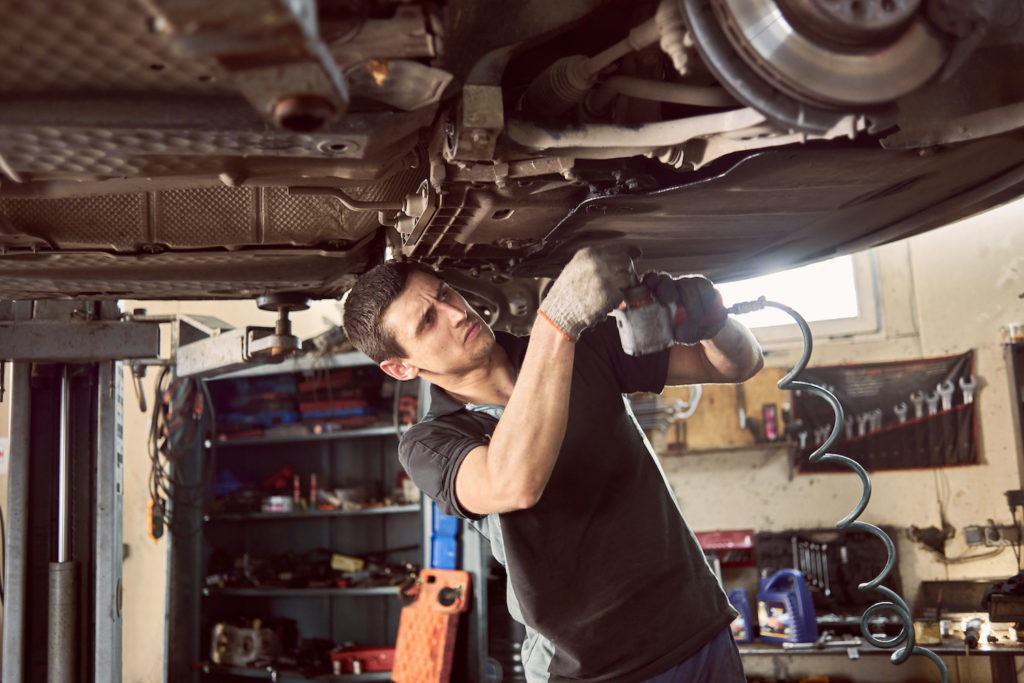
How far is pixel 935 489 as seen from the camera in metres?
4.34

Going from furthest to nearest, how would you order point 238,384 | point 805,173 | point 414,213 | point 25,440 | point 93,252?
1. point 238,384
2. point 25,440
3. point 93,252
4. point 414,213
5. point 805,173

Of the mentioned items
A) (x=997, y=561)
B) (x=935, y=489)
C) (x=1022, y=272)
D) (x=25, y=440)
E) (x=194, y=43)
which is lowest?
(x=997, y=561)

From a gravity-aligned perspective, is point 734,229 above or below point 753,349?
above

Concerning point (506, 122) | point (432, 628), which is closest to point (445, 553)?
point (432, 628)

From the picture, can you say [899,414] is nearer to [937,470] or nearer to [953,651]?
[937,470]

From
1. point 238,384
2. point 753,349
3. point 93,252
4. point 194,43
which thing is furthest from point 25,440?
point 238,384

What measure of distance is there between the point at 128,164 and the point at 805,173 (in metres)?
0.84

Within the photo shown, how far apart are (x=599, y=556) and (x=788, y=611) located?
9.72ft

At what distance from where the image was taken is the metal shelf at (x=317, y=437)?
4.35 metres

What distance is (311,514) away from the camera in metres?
4.45

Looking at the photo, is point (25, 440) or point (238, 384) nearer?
point (25, 440)

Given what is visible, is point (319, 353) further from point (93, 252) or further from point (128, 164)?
point (128, 164)

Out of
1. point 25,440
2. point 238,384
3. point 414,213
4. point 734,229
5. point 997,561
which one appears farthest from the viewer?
point 238,384

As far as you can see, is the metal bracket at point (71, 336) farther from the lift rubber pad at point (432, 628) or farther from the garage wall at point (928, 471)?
the garage wall at point (928, 471)
